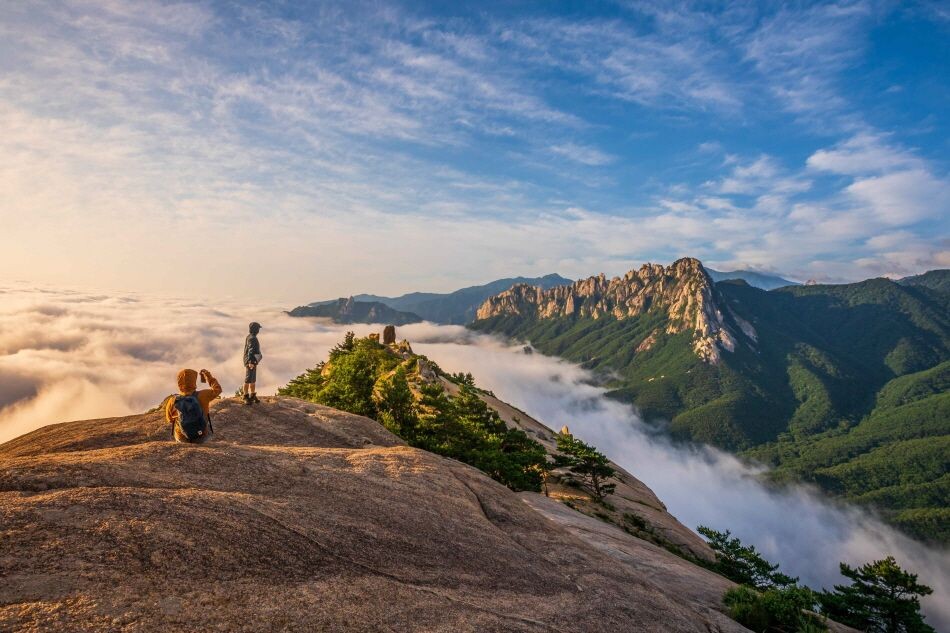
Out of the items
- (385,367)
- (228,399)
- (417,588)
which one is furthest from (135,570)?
(385,367)

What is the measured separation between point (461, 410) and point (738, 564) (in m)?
31.1

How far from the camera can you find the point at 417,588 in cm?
1130

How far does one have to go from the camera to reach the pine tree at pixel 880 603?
130ft

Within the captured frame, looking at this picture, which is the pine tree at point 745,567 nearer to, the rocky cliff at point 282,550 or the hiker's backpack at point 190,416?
the rocky cliff at point 282,550

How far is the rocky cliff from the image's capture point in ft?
27.3

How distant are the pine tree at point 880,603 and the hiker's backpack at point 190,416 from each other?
47.2 meters

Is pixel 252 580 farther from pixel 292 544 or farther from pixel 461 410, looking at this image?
pixel 461 410

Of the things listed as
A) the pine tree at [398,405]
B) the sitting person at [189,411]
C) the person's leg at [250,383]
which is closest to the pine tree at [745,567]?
the pine tree at [398,405]

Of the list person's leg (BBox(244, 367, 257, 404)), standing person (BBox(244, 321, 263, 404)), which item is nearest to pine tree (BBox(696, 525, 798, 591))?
person's leg (BBox(244, 367, 257, 404))

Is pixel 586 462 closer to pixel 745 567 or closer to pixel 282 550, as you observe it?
pixel 745 567

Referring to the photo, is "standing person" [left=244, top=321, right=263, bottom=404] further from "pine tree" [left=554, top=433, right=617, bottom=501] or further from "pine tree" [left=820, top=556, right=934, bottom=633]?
"pine tree" [left=820, top=556, right=934, bottom=633]

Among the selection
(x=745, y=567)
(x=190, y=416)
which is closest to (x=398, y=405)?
(x=190, y=416)

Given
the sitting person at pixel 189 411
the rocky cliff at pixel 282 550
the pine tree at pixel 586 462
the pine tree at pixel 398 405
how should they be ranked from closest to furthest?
the rocky cliff at pixel 282 550, the sitting person at pixel 189 411, the pine tree at pixel 398 405, the pine tree at pixel 586 462

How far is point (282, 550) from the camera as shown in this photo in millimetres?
10742
